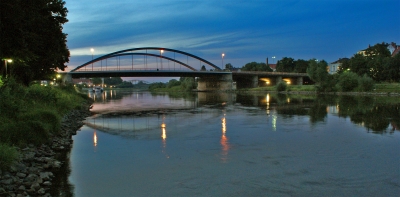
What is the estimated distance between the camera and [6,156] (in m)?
10.1

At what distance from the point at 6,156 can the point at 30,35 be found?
36.3ft

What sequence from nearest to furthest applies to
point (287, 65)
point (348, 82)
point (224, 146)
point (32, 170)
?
point (32, 170) → point (224, 146) → point (348, 82) → point (287, 65)

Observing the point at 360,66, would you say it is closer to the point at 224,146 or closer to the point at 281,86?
the point at 281,86

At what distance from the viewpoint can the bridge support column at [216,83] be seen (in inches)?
4035

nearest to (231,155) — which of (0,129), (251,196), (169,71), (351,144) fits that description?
(251,196)

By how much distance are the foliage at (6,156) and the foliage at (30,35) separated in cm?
896

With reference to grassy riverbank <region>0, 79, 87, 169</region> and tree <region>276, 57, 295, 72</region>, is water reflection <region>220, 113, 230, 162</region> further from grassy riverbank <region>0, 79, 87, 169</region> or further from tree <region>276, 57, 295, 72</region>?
tree <region>276, 57, 295, 72</region>

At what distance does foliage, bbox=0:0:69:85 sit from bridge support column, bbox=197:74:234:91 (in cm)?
7240

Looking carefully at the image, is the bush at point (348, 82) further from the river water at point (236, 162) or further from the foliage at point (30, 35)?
the foliage at point (30, 35)

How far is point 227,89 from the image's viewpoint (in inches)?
3979

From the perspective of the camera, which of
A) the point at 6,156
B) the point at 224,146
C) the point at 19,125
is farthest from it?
the point at 224,146

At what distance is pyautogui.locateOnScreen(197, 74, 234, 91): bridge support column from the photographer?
102500 mm

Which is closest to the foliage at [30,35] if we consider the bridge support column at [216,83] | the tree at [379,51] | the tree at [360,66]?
the tree at [360,66]

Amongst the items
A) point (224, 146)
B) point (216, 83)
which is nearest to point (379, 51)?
point (216, 83)
